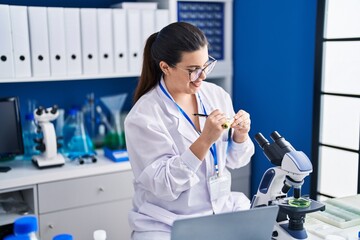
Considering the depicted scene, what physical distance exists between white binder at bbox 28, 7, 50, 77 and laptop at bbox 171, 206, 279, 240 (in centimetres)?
165

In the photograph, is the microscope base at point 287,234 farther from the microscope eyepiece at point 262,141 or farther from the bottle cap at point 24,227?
the bottle cap at point 24,227

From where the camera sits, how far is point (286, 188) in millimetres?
1423

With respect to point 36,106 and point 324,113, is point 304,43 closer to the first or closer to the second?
point 324,113

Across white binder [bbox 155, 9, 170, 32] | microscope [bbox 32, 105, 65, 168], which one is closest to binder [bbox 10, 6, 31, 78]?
microscope [bbox 32, 105, 65, 168]

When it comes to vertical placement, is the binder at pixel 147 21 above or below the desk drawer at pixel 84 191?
above

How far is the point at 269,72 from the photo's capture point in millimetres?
2867

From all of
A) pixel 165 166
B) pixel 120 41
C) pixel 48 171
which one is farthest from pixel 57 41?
pixel 165 166

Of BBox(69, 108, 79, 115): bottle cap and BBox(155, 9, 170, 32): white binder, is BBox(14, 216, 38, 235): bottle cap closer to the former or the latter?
BBox(69, 108, 79, 115): bottle cap

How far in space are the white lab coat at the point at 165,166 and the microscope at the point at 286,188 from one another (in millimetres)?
261

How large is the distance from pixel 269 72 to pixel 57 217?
5.15ft

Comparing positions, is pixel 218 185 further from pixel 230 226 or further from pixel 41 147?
pixel 41 147

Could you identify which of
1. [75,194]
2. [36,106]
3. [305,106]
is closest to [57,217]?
[75,194]

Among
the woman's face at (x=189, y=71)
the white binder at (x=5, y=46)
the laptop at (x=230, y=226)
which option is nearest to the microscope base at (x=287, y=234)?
the laptop at (x=230, y=226)

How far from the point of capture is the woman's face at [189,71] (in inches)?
64.7
